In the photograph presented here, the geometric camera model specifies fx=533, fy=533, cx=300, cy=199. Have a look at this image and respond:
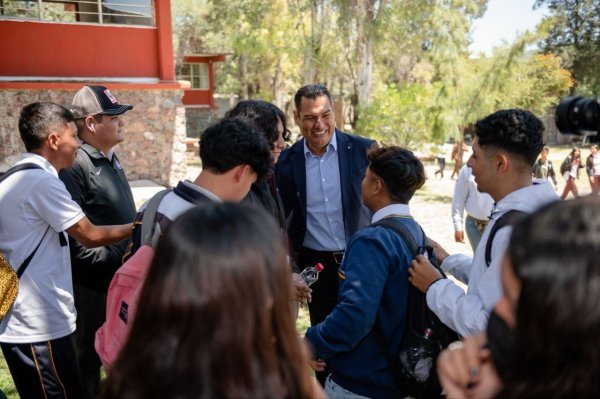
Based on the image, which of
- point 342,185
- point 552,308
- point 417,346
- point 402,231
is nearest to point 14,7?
point 342,185

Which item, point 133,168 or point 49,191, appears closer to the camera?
point 49,191

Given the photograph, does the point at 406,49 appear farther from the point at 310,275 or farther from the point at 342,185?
the point at 310,275

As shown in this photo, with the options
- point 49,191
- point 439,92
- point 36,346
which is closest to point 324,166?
point 49,191

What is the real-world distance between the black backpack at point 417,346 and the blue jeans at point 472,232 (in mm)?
3289

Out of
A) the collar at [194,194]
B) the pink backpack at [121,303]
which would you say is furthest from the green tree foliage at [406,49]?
the pink backpack at [121,303]

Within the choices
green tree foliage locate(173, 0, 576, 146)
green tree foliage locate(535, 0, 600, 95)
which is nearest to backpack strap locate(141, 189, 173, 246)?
green tree foliage locate(173, 0, 576, 146)

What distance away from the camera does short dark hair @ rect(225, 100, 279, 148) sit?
3.15 meters

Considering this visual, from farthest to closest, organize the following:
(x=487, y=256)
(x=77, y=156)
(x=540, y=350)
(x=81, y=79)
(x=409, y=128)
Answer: (x=409, y=128), (x=81, y=79), (x=77, y=156), (x=487, y=256), (x=540, y=350)

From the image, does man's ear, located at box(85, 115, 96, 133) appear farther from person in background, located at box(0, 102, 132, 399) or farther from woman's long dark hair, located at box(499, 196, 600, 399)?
woman's long dark hair, located at box(499, 196, 600, 399)

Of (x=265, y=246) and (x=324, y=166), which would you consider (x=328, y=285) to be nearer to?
(x=324, y=166)

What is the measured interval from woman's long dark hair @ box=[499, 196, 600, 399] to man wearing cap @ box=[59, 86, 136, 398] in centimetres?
271

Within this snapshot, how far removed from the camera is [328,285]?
3.69 meters

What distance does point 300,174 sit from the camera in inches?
150

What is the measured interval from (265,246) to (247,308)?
0.46 ft
